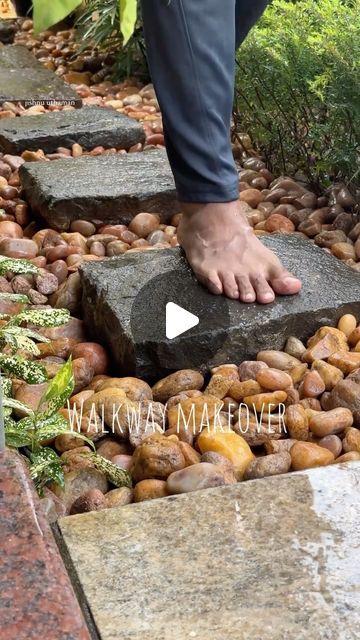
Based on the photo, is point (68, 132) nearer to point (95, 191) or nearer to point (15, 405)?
point (95, 191)

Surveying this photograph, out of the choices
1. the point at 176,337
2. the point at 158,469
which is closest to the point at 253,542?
the point at 158,469

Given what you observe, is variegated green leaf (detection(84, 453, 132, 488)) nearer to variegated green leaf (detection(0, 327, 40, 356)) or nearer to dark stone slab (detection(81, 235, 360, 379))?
variegated green leaf (detection(0, 327, 40, 356))

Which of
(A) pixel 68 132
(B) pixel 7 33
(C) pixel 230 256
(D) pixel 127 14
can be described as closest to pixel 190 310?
(C) pixel 230 256

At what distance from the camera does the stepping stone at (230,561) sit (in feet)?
3.69

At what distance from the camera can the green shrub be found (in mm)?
2717

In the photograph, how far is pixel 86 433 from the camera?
5.78 feet

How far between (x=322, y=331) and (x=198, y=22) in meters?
0.69

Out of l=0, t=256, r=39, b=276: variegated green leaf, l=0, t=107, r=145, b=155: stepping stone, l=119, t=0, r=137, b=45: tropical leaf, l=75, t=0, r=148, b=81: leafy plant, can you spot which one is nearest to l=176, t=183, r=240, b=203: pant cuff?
l=0, t=256, r=39, b=276: variegated green leaf

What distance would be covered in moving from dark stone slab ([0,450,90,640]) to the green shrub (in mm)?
1833

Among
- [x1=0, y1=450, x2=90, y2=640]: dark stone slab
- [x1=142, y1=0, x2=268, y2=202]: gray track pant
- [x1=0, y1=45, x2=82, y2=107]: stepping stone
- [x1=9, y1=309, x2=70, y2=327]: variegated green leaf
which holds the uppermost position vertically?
[x1=142, y1=0, x2=268, y2=202]: gray track pant

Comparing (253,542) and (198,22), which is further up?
(198,22)

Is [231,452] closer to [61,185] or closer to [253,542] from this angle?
[253,542]

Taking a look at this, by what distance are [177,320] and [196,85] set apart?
51 cm

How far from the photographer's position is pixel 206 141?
2133 mm
